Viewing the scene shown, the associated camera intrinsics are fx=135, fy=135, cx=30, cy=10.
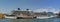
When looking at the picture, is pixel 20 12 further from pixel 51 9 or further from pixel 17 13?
pixel 51 9

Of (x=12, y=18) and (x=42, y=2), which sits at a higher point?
(x=42, y=2)

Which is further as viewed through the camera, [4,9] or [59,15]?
[59,15]

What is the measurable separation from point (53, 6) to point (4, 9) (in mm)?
947

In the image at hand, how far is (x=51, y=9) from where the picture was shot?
2.61m

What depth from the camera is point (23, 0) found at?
2623mm

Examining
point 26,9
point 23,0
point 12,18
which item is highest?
point 23,0

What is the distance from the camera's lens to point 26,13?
2.67m

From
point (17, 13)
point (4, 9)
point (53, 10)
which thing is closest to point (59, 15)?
point (53, 10)

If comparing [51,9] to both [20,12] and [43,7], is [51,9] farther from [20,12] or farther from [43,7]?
[20,12]

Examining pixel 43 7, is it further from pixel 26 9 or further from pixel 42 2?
pixel 26 9

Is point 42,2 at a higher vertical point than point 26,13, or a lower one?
higher

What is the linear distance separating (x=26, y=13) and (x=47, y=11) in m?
0.42

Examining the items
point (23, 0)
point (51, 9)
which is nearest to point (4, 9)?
point (23, 0)

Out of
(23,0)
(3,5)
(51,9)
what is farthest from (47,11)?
(3,5)
